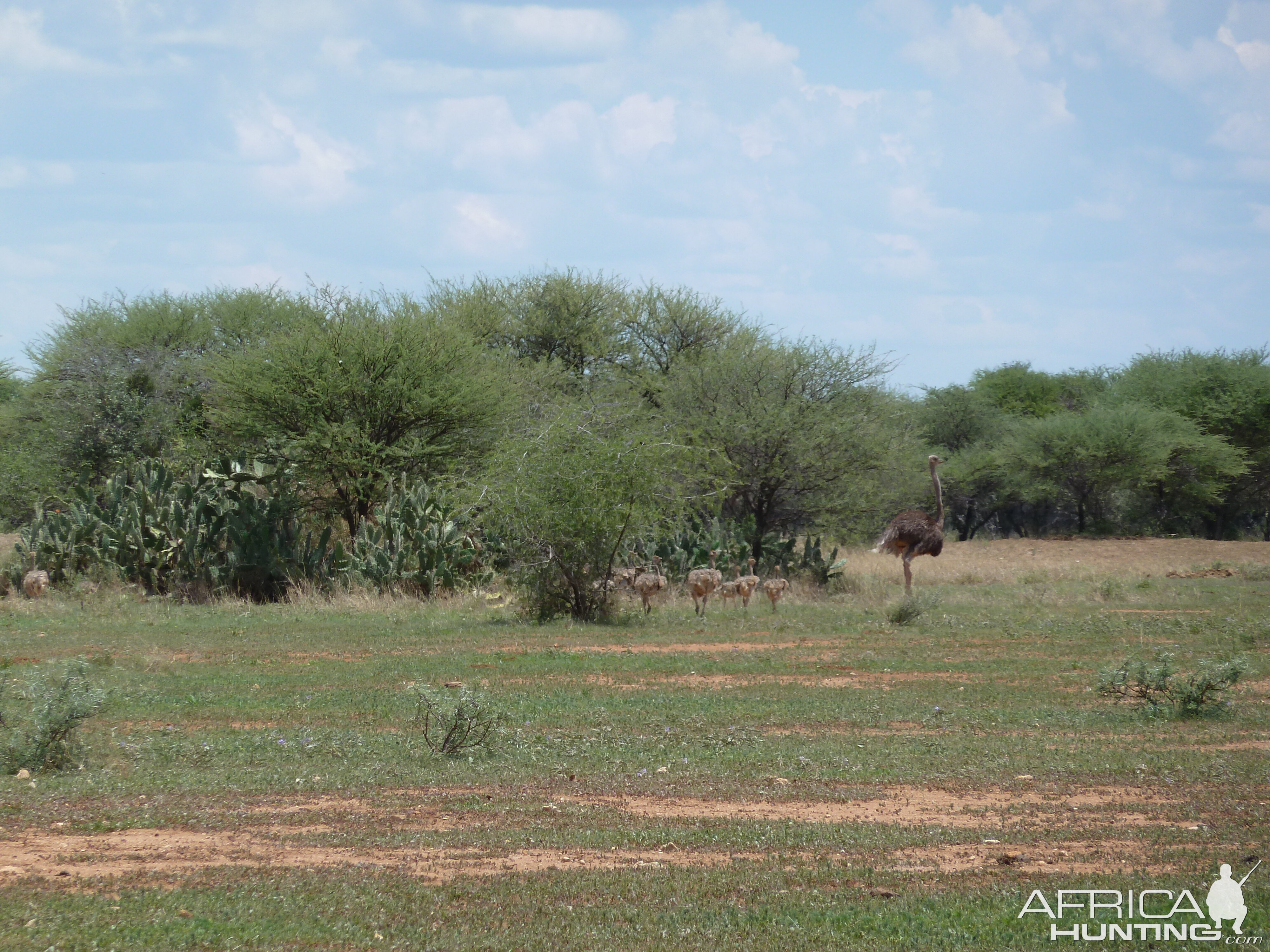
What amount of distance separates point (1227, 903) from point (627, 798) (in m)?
4.00

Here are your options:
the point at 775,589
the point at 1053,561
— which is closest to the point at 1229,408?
the point at 1053,561

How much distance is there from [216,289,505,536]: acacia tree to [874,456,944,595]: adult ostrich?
10470mm

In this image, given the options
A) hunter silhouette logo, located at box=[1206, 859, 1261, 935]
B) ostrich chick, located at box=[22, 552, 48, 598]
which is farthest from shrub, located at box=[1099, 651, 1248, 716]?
ostrich chick, located at box=[22, 552, 48, 598]

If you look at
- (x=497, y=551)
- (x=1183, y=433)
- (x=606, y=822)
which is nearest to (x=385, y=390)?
(x=497, y=551)

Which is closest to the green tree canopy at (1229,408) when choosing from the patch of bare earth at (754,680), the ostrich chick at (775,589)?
the ostrich chick at (775,589)

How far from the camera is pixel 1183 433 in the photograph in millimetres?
46094

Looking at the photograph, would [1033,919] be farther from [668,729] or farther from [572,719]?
[572,719]

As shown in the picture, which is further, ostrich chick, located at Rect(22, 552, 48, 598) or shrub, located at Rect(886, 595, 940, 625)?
ostrich chick, located at Rect(22, 552, 48, 598)

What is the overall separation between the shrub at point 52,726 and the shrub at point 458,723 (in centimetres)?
276

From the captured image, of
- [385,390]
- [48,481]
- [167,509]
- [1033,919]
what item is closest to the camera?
[1033,919]

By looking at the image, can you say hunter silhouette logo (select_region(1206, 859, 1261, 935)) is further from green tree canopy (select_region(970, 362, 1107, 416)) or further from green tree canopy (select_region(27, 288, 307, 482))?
green tree canopy (select_region(970, 362, 1107, 416))

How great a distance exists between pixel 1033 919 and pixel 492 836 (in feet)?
10.9

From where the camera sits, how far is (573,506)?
19531 mm

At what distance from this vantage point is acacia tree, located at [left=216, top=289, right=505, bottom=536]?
2648 cm
